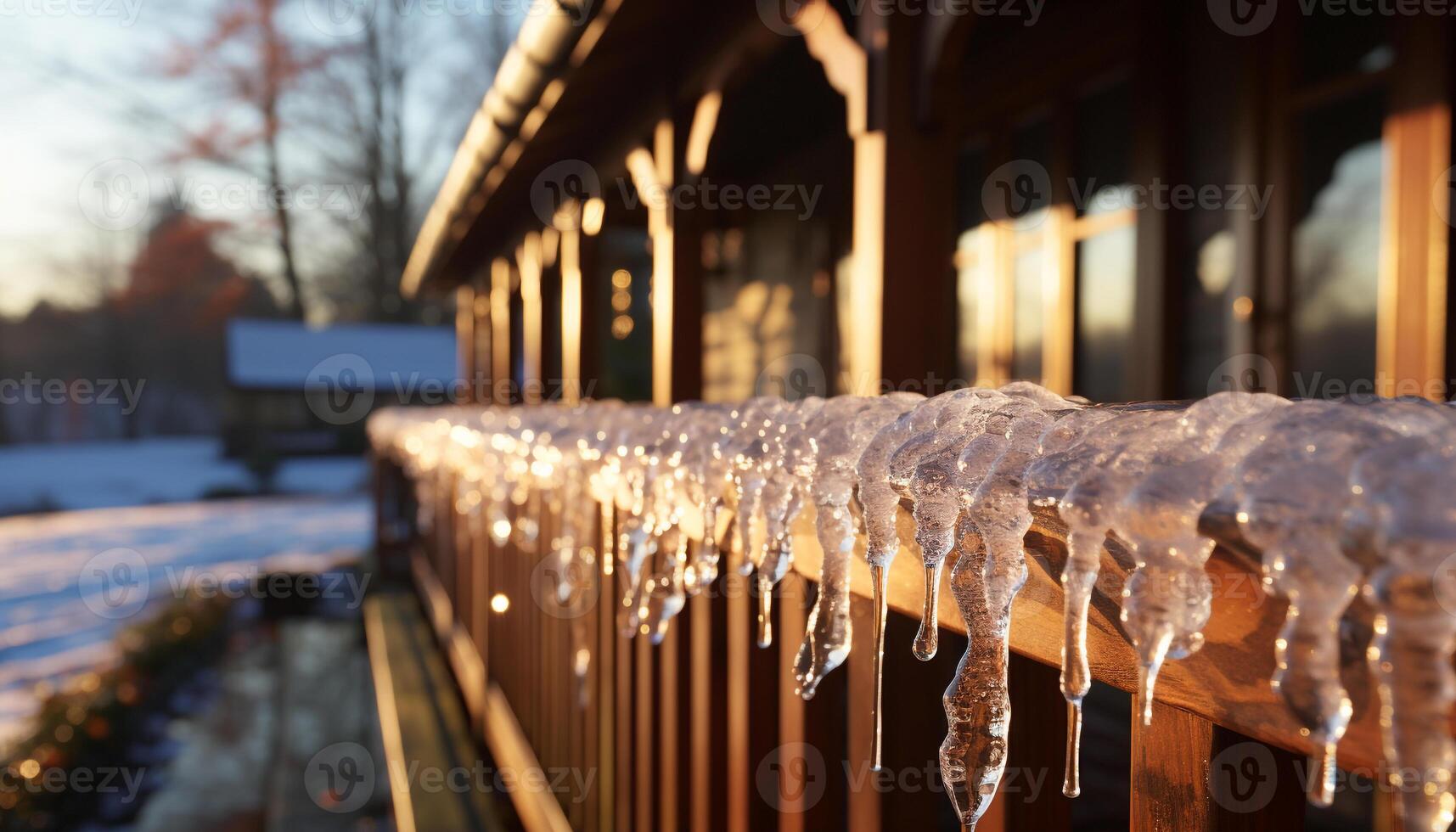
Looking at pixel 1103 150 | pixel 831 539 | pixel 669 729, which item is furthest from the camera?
pixel 1103 150

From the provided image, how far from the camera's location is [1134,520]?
0.58 metres

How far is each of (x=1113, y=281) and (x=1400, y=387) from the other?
57.1 inches

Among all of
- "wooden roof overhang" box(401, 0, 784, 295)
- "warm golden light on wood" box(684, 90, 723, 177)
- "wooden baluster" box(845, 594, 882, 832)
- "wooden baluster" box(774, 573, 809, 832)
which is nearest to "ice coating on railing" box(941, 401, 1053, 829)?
"wooden baluster" box(845, 594, 882, 832)

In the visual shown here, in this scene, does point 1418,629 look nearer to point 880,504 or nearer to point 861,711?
point 880,504

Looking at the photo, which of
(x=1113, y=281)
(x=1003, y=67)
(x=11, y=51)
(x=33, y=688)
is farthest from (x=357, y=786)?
(x=11, y=51)

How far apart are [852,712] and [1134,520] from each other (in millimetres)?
832

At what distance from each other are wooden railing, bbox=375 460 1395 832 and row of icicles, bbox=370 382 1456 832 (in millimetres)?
39

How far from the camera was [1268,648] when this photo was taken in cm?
60

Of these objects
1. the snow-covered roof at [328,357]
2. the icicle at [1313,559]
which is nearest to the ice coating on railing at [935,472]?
the icicle at [1313,559]

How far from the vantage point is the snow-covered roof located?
74.6ft

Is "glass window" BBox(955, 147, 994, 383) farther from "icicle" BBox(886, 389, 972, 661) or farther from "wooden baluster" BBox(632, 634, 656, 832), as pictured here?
"icicle" BBox(886, 389, 972, 661)

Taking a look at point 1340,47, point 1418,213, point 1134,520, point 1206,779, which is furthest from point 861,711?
point 1340,47

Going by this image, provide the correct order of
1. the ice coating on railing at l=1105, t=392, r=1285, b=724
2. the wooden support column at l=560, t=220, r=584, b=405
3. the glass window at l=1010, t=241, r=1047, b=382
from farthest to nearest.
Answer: the glass window at l=1010, t=241, r=1047, b=382, the wooden support column at l=560, t=220, r=584, b=405, the ice coating on railing at l=1105, t=392, r=1285, b=724

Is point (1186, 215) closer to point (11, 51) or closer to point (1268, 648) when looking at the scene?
point (1268, 648)
